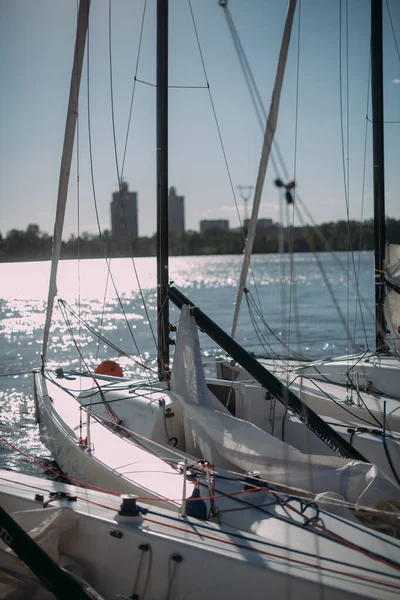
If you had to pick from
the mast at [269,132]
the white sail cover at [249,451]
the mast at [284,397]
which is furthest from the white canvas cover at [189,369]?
the mast at [269,132]

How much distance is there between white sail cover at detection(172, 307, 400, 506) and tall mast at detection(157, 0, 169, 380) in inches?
65.2

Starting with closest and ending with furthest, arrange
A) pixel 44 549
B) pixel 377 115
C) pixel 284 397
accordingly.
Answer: pixel 44 549 < pixel 284 397 < pixel 377 115

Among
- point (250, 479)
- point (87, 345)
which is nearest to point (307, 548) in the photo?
point (250, 479)

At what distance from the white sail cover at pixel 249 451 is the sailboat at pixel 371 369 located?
83.7 inches

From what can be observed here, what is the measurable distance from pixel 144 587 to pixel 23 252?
7467mm

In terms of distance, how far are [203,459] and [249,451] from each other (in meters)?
0.75

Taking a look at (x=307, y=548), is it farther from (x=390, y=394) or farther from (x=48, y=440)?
(x=390, y=394)

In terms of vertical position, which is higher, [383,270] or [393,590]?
[383,270]

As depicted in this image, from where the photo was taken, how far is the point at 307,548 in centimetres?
475

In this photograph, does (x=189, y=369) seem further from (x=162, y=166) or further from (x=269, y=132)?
(x=269, y=132)

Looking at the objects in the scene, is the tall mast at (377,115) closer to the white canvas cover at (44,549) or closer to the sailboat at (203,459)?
the sailboat at (203,459)

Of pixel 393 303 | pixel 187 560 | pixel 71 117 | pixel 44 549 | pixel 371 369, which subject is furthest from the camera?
pixel 393 303

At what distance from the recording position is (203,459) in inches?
270

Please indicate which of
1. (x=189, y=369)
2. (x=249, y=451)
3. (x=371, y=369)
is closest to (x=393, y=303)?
(x=371, y=369)
